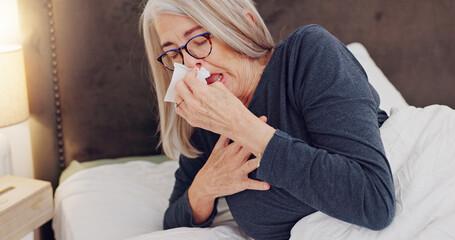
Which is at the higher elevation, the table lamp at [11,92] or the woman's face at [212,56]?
the woman's face at [212,56]

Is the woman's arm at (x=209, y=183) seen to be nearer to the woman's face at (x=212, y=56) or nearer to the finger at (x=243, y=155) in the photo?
the finger at (x=243, y=155)

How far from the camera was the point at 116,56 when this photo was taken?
67.8 inches

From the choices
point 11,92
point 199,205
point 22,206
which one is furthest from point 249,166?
point 11,92

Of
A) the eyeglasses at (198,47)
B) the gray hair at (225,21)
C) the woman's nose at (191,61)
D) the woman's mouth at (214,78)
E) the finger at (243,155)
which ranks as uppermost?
the gray hair at (225,21)

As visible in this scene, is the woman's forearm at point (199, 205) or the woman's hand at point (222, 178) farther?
the woman's forearm at point (199, 205)

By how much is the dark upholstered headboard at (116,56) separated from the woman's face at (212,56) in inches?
28.4

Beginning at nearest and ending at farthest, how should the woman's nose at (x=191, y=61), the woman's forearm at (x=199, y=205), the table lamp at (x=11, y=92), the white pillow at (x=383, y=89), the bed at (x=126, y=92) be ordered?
the woman's nose at (x=191, y=61)
the woman's forearm at (x=199, y=205)
the bed at (x=126, y=92)
the table lamp at (x=11, y=92)
the white pillow at (x=383, y=89)

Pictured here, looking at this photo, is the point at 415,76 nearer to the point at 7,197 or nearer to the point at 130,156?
the point at 130,156

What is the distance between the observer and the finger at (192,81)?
2.97ft

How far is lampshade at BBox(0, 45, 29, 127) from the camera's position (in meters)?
1.38

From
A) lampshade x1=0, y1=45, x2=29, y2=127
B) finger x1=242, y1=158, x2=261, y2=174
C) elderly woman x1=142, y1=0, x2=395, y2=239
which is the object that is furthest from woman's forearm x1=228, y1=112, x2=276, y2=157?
lampshade x1=0, y1=45, x2=29, y2=127

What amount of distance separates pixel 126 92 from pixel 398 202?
1.26 m

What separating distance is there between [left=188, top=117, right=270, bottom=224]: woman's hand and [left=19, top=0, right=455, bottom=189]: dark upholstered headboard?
766mm

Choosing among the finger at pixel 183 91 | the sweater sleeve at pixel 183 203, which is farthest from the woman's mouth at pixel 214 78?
the sweater sleeve at pixel 183 203
